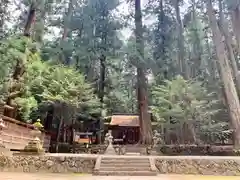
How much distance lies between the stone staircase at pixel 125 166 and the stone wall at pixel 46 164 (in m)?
0.50

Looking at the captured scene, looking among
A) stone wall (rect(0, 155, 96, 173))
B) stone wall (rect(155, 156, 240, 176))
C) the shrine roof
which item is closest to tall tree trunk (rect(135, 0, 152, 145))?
the shrine roof

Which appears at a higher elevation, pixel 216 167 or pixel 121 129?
pixel 121 129

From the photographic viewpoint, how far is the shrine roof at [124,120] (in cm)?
2053

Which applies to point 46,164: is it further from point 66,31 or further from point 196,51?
point 196,51

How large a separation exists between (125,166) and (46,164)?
271cm

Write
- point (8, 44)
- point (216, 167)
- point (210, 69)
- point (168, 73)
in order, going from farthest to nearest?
1. point (210, 69)
2. point (168, 73)
3. point (8, 44)
4. point (216, 167)

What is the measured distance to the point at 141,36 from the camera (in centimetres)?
1861

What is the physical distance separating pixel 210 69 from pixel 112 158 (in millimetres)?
16001

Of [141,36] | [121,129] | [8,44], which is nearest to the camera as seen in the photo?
[8,44]

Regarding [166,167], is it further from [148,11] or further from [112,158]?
[148,11]

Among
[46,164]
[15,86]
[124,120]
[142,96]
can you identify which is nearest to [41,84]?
→ [15,86]

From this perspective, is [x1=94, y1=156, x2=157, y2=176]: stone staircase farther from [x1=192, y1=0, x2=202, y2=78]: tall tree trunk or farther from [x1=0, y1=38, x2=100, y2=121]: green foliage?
[x1=192, y1=0, x2=202, y2=78]: tall tree trunk

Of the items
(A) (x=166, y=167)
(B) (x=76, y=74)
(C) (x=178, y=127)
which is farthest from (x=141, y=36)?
(A) (x=166, y=167)

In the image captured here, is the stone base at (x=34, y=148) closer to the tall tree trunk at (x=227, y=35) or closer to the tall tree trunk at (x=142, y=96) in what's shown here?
the tall tree trunk at (x=142, y=96)
